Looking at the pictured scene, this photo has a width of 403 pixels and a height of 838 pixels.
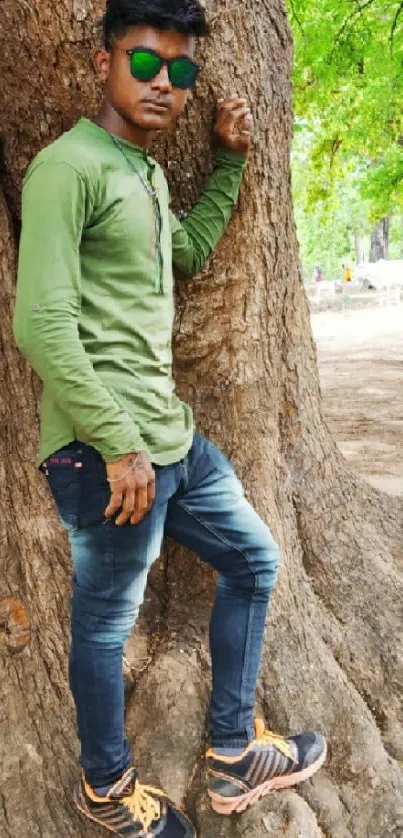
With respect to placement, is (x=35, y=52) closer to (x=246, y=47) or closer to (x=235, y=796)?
(x=246, y=47)

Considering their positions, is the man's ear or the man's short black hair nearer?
the man's short black hair

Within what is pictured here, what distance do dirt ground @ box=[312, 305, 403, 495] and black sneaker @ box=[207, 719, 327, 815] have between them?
3388 millimetres

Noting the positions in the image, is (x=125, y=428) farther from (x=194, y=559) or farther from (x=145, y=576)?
(x=194, y=559)

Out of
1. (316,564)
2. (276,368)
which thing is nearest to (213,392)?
(276,368)

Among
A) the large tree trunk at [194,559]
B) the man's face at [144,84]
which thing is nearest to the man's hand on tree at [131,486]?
the large tree trunk at [194,559]

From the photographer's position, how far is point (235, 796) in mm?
2564

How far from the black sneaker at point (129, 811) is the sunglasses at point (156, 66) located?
1937mm

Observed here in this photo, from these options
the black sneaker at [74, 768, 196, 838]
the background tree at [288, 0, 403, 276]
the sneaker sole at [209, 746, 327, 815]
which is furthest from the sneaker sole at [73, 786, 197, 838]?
the background tree at [288, 0, 403, 276]

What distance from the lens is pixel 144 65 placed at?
7.22 feet

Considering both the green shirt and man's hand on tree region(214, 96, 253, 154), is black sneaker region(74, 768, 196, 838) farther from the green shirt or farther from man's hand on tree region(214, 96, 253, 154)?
man's hand on tree region(214, 96, 253, 154)

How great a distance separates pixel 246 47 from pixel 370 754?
2.42 m

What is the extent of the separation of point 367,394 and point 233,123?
781cm

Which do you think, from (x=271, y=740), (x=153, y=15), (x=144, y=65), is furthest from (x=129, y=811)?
(x=153, y=15)

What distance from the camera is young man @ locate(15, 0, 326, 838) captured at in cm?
202
